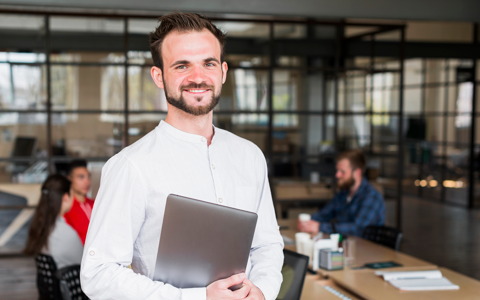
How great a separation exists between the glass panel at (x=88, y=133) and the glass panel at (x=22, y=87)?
312 mm

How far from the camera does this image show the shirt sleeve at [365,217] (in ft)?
12.8

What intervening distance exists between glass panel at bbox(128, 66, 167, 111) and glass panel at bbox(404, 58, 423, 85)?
6.84 m

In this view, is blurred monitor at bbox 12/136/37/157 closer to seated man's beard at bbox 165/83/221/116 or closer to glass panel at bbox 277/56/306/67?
glass panel at bbox 277/56/306/67

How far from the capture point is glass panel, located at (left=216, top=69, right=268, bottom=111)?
6273mm

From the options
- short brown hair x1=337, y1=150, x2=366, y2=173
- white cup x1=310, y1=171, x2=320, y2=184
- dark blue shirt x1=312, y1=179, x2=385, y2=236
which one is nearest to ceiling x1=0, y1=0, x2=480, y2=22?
short brown hair x1=337, y1=150, x2=366, y2=173

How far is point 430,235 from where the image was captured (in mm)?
7055

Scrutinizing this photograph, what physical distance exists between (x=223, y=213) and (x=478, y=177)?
9.47 metres

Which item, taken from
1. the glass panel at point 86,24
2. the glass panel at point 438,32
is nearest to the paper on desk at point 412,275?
the glass panel at point 86,24

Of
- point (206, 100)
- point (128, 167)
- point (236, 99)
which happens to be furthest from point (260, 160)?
point (236, 99)

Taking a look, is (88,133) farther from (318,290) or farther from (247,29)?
(318,290)

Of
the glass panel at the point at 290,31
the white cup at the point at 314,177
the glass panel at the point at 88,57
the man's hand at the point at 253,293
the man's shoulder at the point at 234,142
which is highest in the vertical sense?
the glass panel at the point at 290,31

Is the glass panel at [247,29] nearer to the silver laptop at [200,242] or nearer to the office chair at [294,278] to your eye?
the office chair at [294,278]

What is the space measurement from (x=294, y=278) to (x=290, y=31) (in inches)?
184

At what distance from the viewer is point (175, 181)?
1316 millimetres
